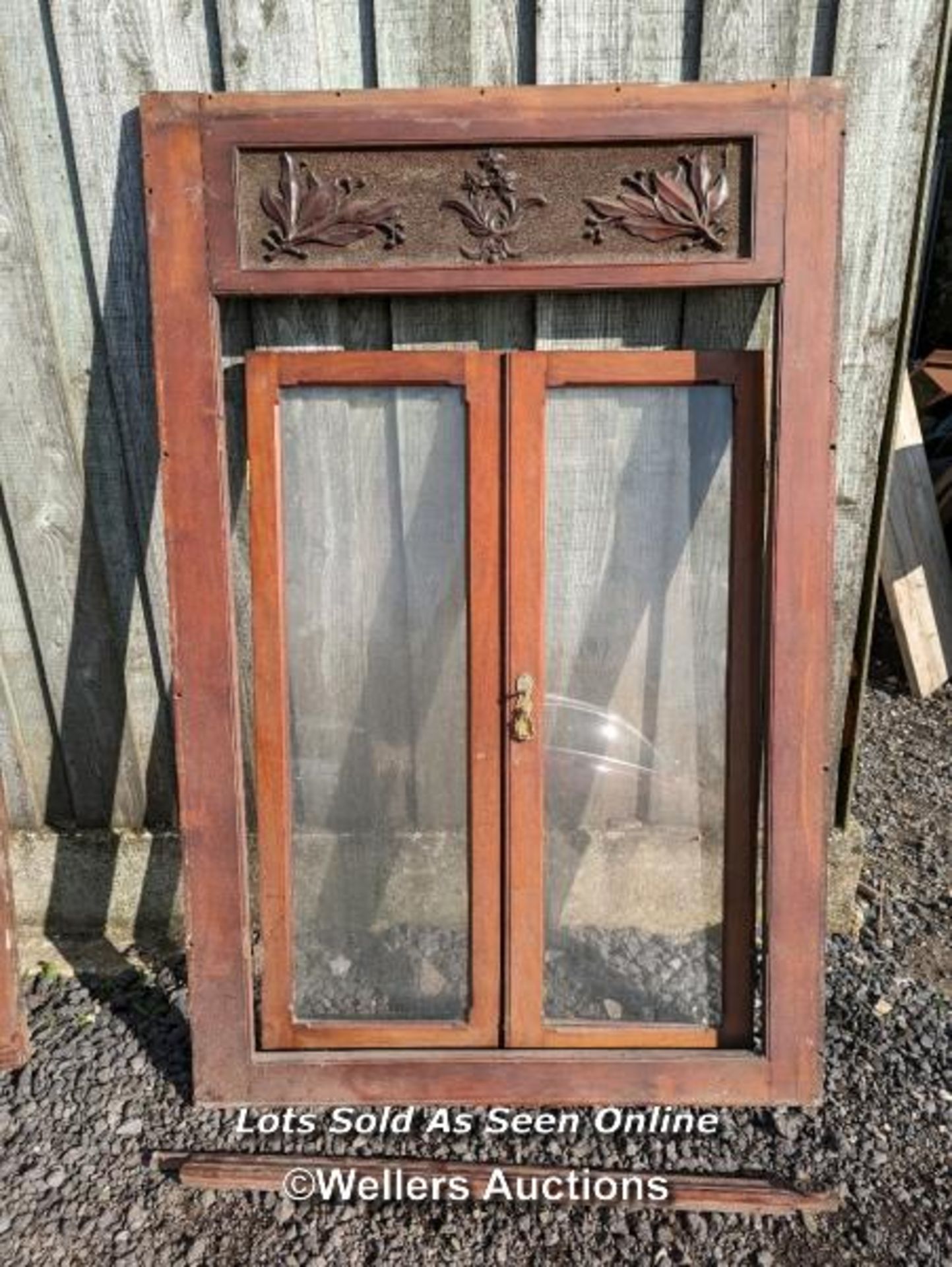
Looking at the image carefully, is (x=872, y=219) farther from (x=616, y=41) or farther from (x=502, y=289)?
(x=502, y=289)

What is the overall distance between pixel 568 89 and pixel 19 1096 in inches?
89.8

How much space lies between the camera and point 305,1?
6.06 ft

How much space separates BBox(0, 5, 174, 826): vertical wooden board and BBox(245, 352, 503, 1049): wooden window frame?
17.7 inches

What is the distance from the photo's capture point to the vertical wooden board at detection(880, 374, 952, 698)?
3.83m

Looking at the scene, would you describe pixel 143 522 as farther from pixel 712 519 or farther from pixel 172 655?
pixel 712 519

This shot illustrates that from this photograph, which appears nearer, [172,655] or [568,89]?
[568,89]

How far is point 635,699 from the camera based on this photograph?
2.01 meters

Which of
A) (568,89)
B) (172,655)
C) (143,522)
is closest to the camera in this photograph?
(568,89)

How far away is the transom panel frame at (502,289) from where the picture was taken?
175cm

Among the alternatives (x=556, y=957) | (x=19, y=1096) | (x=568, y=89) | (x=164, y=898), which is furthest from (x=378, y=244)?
(x=19, y=1096)

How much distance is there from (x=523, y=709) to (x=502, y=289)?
0.82m

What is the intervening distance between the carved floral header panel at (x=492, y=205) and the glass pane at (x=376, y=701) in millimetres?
284

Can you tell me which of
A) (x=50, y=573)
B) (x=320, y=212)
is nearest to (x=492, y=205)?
(x=320, y=212)

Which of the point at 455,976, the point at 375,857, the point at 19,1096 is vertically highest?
the point at 375,857
